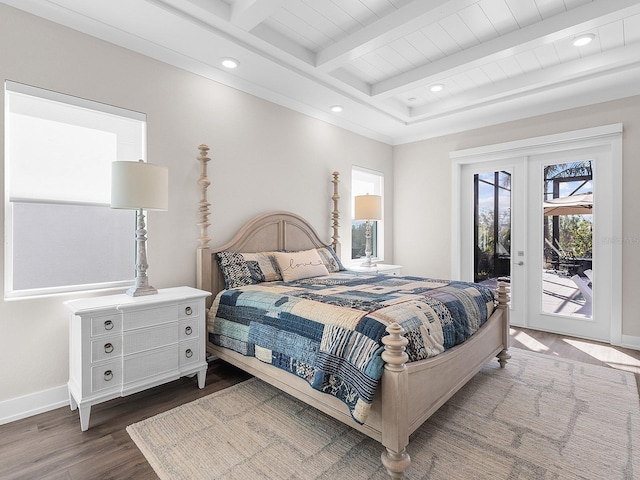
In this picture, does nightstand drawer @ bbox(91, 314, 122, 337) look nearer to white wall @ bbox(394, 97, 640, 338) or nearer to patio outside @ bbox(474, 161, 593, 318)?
white wall @ bbox(394, 97, 640, 338)

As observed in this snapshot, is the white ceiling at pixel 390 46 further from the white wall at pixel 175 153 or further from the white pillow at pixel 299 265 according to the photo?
the white pillow at pixel 299 265

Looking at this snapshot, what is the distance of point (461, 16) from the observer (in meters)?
2.56

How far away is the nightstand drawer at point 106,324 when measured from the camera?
6.53 feet

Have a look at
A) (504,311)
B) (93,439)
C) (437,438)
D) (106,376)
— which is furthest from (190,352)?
(504,311)

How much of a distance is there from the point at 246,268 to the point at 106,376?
1.31m

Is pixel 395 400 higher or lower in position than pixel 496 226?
lower

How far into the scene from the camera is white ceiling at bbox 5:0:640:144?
2.34m

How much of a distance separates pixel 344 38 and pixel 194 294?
2434mm

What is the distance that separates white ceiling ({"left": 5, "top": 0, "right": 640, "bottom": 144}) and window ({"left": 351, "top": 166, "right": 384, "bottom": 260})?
3.39ft

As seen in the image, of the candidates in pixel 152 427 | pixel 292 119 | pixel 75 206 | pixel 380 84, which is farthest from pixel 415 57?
pixel 152 427

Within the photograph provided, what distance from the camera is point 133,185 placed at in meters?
2.27

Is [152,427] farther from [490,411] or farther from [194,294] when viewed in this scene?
[490,411]

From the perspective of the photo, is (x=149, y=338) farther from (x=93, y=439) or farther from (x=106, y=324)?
(x=93, y=439)

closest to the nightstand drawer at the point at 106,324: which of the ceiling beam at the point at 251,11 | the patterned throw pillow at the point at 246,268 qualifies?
Answer: the patterned throw pillow at the point at 246,268
